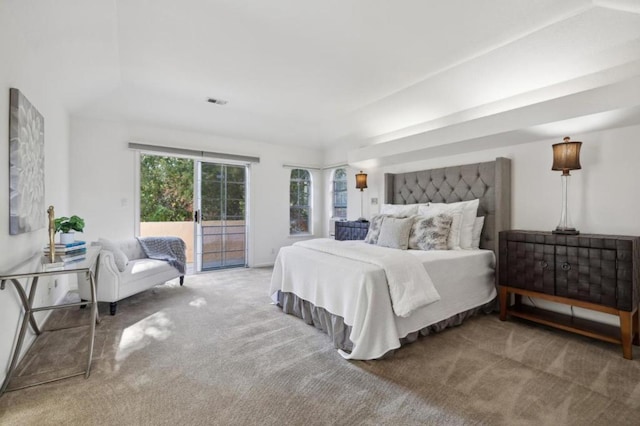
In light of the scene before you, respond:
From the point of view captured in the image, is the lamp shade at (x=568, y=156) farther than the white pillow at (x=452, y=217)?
No

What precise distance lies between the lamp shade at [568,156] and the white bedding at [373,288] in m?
1.08

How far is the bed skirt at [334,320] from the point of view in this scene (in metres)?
2.38

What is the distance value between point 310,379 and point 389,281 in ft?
2.87

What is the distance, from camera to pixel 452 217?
3.30 meters

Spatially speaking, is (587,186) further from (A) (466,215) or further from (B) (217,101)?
(B) (217,101)

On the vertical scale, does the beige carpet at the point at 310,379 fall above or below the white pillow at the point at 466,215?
below

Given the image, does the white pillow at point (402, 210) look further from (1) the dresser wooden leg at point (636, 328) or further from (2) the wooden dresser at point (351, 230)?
(1) the dresser wooden leg at point (636, 328)

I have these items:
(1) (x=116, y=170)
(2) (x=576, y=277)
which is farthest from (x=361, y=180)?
(1) (x=116, y=170)

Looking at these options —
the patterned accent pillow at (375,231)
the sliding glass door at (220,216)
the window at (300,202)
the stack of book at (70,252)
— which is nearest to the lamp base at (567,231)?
the patterned accent pillow at (375,231)

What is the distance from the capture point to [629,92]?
2.21 m

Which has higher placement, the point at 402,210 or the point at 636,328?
the point at 402,210

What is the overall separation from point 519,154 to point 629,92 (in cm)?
113

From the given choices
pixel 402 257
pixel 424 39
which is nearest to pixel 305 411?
pixel 402 257

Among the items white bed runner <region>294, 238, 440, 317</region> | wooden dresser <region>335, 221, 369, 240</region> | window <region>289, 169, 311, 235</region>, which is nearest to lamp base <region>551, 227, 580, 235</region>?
white bed runner <region>294, 238, 440, 317</region>
